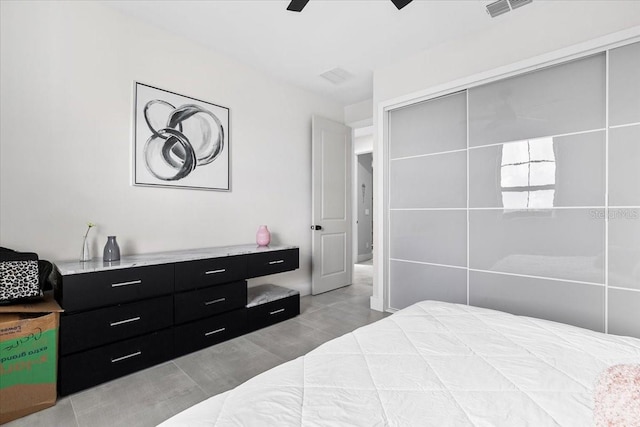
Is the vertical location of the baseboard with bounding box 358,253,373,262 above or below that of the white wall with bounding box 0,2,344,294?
below

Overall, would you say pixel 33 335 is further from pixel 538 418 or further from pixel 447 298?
pixel 447 298

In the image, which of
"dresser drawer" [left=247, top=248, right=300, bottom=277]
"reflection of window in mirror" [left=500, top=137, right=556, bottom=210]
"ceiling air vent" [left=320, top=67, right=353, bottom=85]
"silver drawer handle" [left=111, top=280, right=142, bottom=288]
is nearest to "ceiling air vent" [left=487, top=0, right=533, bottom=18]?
"reflection of window in mirror" [left=500, top=137, right=556, bottom=210]

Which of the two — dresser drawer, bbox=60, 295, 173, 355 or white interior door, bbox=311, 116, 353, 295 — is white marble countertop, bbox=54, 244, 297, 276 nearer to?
dresser drawer, bbox=60, 295, 173, 355

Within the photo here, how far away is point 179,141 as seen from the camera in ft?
9.11

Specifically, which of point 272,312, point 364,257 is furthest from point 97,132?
Result: point 364,257

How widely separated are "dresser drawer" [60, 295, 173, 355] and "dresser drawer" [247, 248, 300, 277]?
752 mm

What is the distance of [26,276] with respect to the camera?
1.71 m

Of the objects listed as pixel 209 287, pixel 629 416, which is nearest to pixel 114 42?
pixel 209 287

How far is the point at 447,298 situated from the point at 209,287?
2142 millimetres

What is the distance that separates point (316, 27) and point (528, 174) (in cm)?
214

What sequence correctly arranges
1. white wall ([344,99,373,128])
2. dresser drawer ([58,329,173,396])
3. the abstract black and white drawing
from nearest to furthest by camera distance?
dresser drawer ([58,329,173,396]) → the abstract black and white drawing → white wall ([344,99,373,128])

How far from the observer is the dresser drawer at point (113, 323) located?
5.95ft

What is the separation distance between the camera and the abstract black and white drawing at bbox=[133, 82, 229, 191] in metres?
2.56

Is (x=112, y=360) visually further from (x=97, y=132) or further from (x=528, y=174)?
(x=528, y=174)
